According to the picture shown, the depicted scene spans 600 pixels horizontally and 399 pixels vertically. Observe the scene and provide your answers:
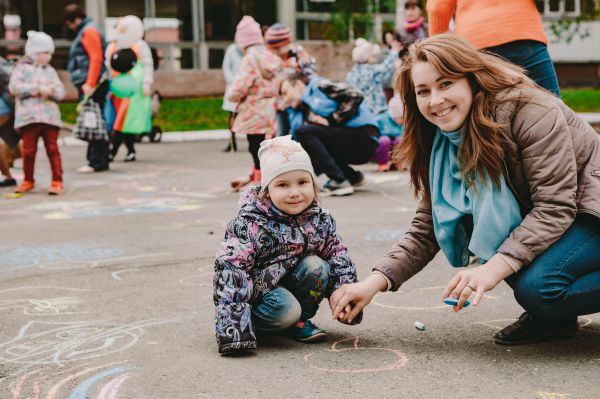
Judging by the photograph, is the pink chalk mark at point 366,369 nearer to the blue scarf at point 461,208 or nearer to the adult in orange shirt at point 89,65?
the blue scarf at point 461,208

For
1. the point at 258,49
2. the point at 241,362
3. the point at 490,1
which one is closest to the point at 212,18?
the point at 258,49

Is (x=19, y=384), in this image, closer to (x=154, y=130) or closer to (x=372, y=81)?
(x=372, y=81)

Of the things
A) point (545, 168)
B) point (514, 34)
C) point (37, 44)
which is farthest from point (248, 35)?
point (545, 168)

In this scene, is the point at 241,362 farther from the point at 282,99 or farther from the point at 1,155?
the point at 1,155

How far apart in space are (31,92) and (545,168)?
5.92 metres

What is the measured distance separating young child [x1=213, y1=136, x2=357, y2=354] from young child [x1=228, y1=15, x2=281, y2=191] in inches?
187

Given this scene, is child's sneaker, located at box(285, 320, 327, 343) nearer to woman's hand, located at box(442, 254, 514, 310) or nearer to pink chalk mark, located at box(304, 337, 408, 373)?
pink chalk mark, located at box(304, 337, 408, 373)

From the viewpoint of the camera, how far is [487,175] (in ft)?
9.75

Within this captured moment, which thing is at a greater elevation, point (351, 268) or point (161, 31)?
point (161, 31)

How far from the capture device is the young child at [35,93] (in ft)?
25.8

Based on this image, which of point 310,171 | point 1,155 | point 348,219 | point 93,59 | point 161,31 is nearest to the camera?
point 310,171

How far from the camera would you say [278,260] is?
326cm

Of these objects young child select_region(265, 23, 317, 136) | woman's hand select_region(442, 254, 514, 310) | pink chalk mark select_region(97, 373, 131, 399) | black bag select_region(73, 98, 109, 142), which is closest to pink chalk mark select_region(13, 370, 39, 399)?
pink chalk mark select_region(97, 373, 131, 399)

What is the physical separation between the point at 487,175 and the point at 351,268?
2.19ft
